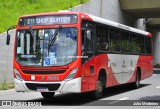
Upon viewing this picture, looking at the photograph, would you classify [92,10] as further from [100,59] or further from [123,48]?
[100,59]

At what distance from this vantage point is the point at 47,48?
40.3 feet

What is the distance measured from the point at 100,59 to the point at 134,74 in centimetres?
526

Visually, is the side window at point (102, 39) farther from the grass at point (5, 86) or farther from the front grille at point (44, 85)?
the grass at point (5, 86)

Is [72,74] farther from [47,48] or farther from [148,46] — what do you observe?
[148,46]

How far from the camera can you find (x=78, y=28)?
40.4 ft

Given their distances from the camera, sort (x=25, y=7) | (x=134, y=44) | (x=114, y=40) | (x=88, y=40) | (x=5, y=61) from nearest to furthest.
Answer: (x=88, y=40) → (x=114, y=40) → (x=134, y=44) → (x=5, y=61) → (x=25, y=7)

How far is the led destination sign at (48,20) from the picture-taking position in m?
12.5

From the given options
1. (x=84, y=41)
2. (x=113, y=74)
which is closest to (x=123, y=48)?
(x=113, y=74)

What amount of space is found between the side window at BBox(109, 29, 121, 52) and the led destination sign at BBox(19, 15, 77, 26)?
300 cm

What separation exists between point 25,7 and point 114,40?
558 inches

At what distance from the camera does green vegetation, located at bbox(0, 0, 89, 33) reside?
25.4m

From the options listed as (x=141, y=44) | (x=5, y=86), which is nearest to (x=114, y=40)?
(x=141, y=44)

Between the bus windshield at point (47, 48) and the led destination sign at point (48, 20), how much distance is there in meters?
0.28

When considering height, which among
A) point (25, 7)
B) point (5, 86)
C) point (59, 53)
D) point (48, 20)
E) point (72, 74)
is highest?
point (25, 7)
